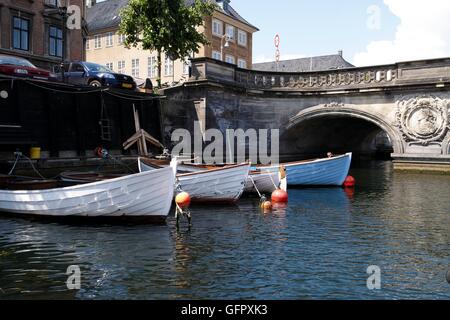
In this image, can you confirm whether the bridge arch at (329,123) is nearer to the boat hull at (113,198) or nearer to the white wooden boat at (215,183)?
the white wooden boat at (215,183)

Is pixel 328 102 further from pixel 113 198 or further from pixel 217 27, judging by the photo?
pixel 217 27

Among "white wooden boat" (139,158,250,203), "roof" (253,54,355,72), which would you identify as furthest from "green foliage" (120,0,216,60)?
"roof" (253,54,355,72)

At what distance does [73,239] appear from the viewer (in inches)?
469

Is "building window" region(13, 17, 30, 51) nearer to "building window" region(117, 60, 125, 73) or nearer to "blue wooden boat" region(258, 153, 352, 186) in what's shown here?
"blue wooden boat" region(258, 153, 352, 186)

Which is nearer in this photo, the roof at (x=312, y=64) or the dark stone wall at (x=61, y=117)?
the dark stone wall at (x=61, y=117)

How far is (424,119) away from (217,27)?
28.8 meters

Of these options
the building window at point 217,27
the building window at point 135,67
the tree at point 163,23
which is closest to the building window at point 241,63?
the building window at point 217,27

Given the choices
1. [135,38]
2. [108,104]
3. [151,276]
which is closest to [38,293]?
[151,276]

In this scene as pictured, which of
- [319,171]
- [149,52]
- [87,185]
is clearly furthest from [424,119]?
[149,52]

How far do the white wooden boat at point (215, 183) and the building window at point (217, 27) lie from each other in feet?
119

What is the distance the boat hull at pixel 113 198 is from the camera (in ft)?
43.5

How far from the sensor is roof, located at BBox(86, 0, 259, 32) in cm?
5525

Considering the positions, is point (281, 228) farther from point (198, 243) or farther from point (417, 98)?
point (417, 98)

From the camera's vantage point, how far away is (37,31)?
108 ft
